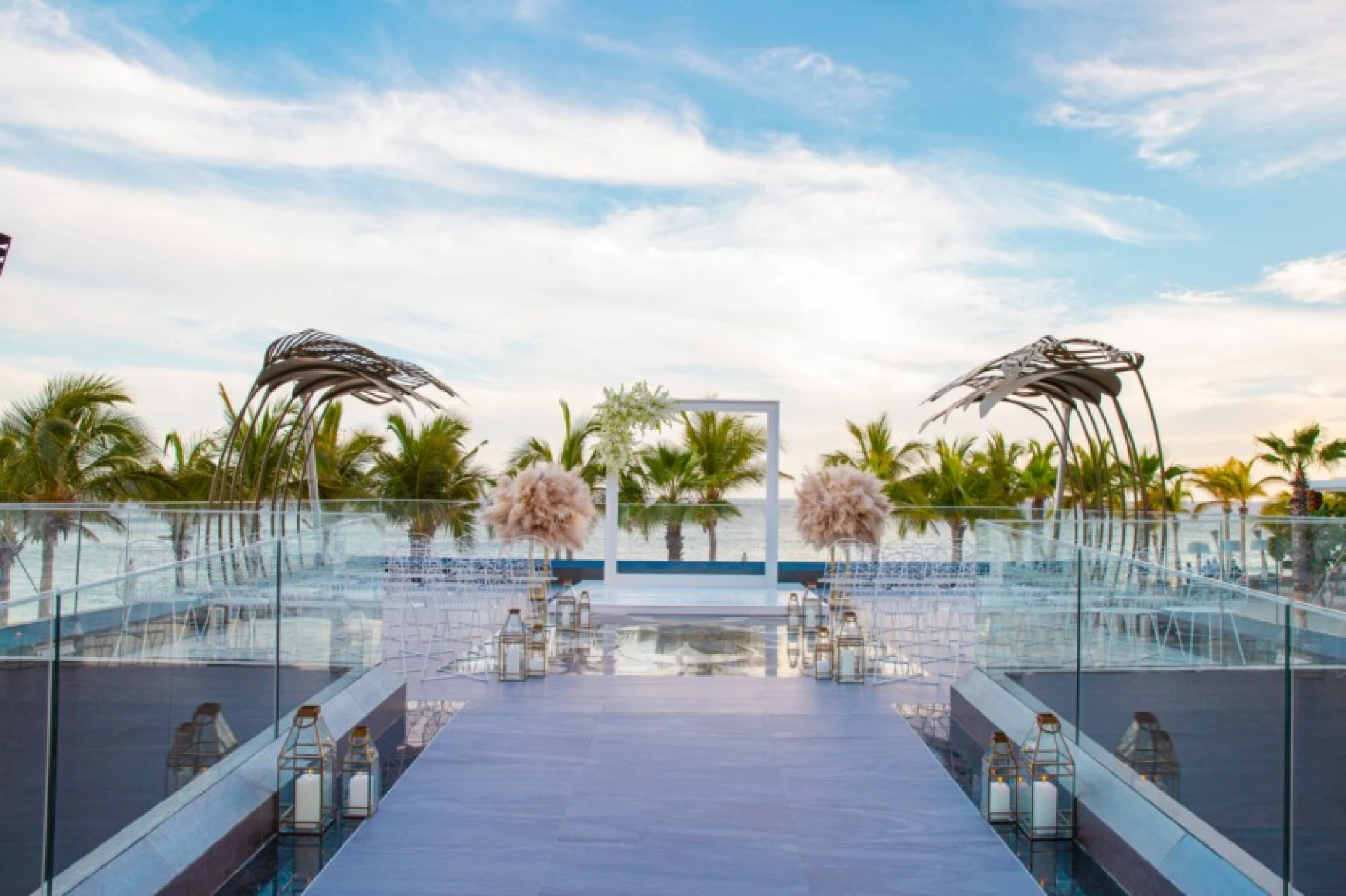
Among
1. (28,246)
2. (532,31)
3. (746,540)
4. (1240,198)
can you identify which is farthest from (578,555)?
(1240,198)

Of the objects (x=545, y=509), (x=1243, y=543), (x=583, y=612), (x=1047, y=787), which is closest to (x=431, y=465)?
(x=545, y=509)

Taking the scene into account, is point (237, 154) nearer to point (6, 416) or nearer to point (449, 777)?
point (6, 416)

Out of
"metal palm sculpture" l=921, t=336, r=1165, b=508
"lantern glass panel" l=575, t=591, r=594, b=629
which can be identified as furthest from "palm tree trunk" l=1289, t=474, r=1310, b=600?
"lantern glass panel" l=575, t=591, r=594, b=629

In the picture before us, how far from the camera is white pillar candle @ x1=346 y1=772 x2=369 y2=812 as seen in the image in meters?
5.01

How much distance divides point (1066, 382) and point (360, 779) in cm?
857

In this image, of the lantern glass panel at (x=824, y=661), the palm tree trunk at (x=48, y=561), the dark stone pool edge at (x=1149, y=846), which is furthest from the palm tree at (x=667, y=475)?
the dark stone pool edge at (x=1149, y=846)

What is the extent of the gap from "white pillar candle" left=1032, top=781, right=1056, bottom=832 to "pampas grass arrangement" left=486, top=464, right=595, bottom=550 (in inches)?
278

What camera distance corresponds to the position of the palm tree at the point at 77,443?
13.4 metres

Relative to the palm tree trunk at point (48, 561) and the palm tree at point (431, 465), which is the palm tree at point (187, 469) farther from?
the palm tree trunk at point (48, 561)

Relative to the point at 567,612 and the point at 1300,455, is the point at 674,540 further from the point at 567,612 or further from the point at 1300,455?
the point at 1300,455

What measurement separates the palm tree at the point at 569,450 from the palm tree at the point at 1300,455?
12.2 metres

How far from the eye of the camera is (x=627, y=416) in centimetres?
1389

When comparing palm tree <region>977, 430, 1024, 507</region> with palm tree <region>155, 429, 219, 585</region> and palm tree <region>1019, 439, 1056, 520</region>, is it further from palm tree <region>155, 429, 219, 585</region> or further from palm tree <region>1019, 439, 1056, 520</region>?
palm tree <region>155, 429, 219, 585</region>

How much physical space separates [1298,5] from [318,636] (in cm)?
1163
